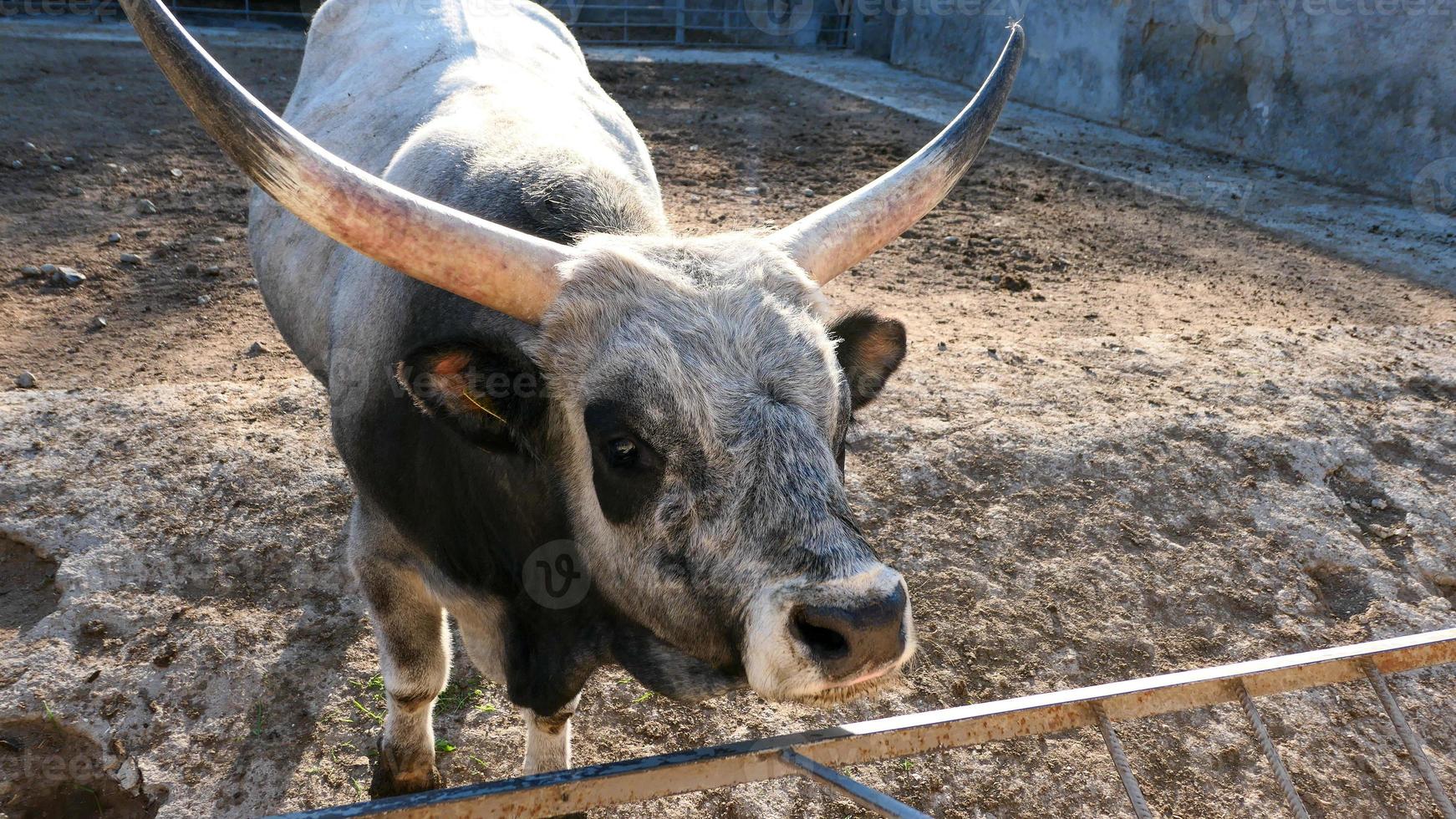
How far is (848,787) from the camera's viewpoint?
5.70 feet

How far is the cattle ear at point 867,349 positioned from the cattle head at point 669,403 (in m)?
0.22

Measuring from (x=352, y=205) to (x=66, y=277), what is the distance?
471cm

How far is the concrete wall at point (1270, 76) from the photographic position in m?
8.05

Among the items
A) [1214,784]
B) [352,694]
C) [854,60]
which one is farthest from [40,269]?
[854,60]

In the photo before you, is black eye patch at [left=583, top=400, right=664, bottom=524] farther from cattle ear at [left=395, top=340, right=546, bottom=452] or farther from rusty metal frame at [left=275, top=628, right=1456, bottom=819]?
rusty metal frame at [left=275, top=628, right=1456, bottom=819]

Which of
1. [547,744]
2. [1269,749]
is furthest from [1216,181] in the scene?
[547,744]

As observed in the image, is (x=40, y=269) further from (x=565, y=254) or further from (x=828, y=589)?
(x=828, y=589)

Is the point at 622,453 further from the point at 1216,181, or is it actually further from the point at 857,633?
the point at 1216,181

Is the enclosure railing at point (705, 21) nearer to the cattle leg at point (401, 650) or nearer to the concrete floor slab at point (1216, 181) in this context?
the concrete floor slab at point (1216, 181)

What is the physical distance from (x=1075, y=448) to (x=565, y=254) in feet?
9.55

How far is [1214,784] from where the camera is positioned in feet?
10.1

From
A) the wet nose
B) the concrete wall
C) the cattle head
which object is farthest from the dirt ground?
the concrete wall

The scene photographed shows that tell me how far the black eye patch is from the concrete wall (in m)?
8.67

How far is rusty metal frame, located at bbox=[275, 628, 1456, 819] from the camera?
1.68 m
